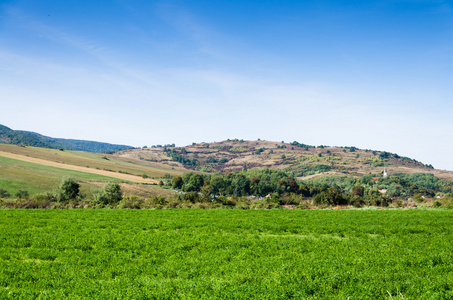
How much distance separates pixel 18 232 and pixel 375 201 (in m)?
48.0

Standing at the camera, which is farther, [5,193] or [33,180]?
[33,180]

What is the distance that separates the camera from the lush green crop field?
8.44 meters

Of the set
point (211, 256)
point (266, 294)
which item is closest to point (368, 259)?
point (266, 294)

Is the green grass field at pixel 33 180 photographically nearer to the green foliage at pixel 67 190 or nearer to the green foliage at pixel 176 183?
the green foliage at pixel 67 190

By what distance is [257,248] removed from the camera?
13.5 meters

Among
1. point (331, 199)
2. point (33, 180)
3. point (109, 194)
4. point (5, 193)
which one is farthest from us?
point (33, 180)

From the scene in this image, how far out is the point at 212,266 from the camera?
1074 centimetres

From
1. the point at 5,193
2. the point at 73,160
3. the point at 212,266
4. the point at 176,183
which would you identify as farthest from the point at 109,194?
the point at 73,160

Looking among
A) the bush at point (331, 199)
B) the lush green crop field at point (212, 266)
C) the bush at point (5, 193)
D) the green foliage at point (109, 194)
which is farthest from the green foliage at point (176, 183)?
the lush green crop field at point (212, 266)

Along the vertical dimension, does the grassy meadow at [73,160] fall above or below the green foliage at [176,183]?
above

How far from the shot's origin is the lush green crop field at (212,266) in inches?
332

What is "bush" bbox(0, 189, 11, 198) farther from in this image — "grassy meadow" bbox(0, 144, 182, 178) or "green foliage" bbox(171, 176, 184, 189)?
"grassy meadow" bbox(0, 144, 182, 178)

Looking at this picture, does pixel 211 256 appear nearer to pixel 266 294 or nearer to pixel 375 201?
pixel 266 294

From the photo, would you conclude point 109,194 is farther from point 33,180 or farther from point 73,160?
point 73,160
